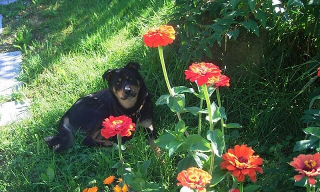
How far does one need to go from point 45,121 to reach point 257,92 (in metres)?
1.89

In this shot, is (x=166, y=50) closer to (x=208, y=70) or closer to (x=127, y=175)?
(x=127, y=175)

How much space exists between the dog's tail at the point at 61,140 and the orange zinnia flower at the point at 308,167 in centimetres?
243

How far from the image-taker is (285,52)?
393 centimetres

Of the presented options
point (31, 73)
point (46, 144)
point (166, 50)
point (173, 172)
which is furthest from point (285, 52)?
point (31, 73)

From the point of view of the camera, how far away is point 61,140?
149 inches

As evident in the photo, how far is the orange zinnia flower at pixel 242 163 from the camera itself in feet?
5.86

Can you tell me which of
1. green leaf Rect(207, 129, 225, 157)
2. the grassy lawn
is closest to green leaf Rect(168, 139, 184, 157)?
green leaf Rect(207, 129, 225, 157)

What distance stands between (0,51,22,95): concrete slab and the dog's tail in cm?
125

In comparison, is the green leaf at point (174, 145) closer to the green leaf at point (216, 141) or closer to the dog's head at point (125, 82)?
the green leaf at point (216, 141)

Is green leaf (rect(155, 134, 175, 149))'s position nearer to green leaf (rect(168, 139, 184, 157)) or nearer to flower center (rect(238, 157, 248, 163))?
green leaf (rect(168, 139, 184, 157))

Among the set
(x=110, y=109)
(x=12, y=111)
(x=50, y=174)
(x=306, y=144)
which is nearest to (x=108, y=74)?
(x=110, y=109)

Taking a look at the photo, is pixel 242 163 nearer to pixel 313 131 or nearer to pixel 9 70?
pixel 313 131

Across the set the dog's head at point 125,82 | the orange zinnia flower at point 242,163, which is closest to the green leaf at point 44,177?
the dog's head at point 125,82

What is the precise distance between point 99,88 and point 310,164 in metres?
3.12
